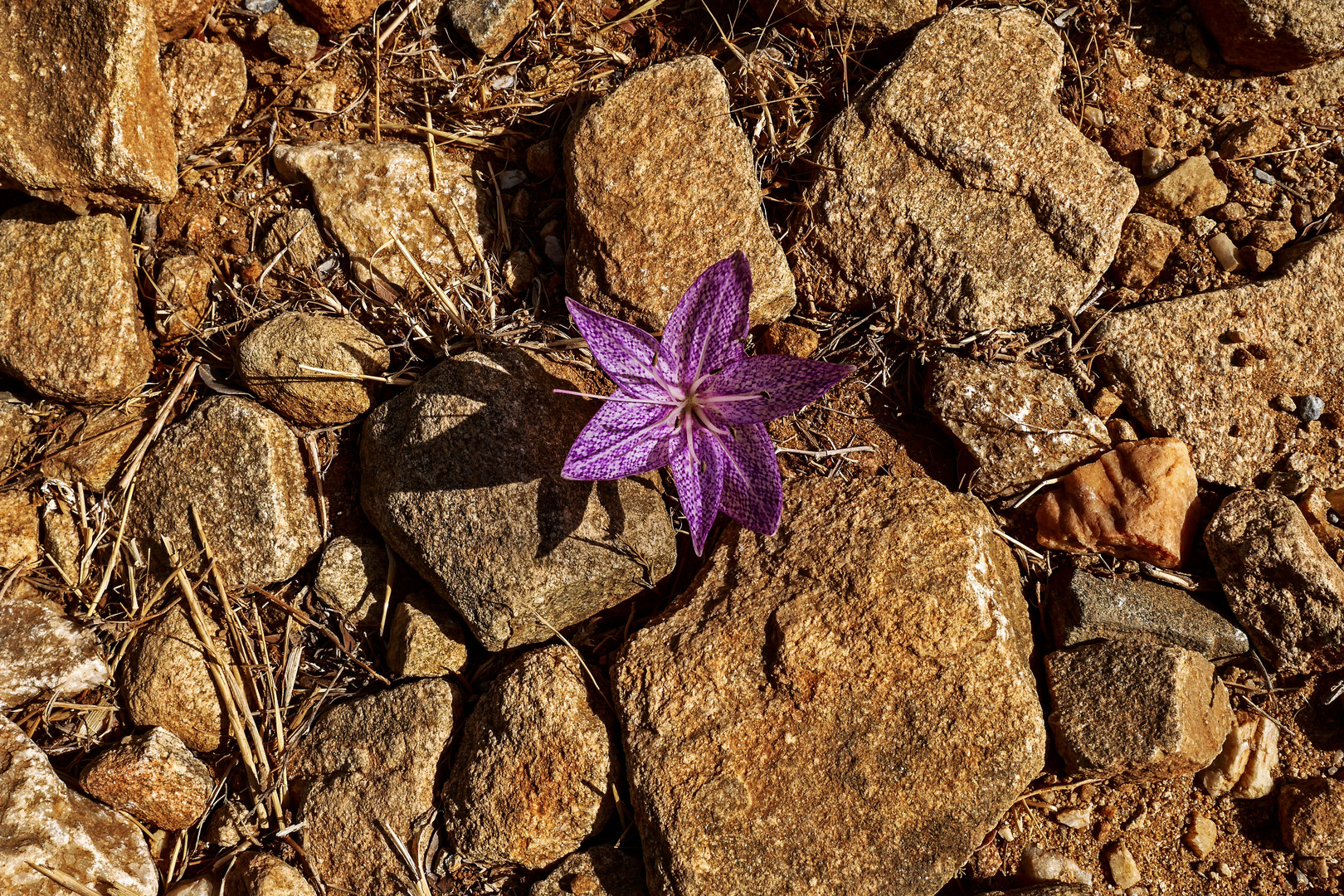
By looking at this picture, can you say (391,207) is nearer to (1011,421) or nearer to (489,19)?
(489,19)

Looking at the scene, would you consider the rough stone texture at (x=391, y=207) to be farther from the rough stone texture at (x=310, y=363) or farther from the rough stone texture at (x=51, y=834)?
the rough stone texture at (x=51, y=834)

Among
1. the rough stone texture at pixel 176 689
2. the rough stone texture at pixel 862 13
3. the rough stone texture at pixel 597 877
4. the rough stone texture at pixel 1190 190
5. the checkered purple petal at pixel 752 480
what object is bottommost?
the rough stone texture at pixel 597 877

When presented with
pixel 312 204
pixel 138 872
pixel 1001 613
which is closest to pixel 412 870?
pixel 138 872

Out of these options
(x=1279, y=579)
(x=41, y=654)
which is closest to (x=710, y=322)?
(x=1279, y=579)

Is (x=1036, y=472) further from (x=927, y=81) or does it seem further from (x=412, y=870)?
(x=412, y=870)

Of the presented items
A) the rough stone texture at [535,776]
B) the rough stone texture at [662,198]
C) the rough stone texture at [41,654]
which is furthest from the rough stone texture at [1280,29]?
the rough stone texture at [41,654]

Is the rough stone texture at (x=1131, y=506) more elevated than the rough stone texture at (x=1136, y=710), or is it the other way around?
the rough stone texture at (x=1131, y=506)
